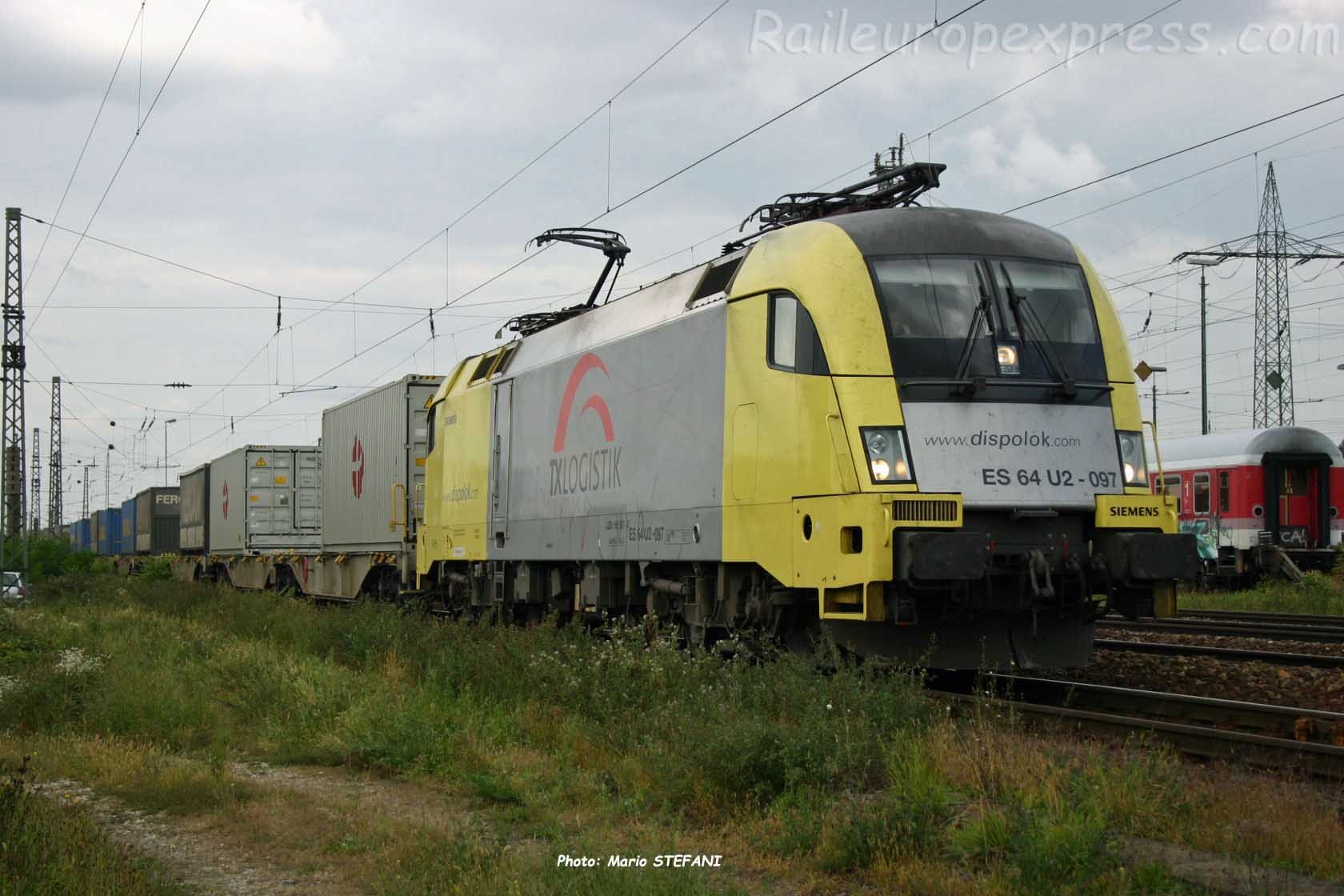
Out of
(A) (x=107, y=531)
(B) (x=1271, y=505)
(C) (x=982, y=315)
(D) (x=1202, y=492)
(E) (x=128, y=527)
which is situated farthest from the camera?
(A) (x=107, y=531)

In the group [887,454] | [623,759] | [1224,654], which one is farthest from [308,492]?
[623,759]

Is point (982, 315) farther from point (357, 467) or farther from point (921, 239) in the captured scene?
point (357, 467)

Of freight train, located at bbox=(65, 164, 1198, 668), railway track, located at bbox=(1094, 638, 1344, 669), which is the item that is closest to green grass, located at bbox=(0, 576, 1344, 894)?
freight train, located at bbox=(65, 164, 1198, 668)

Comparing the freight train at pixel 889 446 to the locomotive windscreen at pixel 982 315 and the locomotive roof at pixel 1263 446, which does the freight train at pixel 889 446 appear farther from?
the locomotive roof at pixel 1263 446

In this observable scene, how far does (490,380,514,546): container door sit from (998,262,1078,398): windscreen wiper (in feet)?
25.9

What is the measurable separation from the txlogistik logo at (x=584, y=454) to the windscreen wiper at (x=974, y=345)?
4.33 meters

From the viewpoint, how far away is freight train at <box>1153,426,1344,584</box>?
2686 centimetres

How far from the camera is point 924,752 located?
6.84 metres

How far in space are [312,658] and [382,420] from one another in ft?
36.0

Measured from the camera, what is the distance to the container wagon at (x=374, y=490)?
2191 cm

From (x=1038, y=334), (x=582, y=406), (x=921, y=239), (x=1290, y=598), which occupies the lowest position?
(x=1290, y=598)

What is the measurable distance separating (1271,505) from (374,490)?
18.2 metres

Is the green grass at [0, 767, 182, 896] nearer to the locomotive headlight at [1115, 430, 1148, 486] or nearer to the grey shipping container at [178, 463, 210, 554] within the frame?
the locomotive headlight at [1115, 430, 1148, 486]

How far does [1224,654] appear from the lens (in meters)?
12.9
